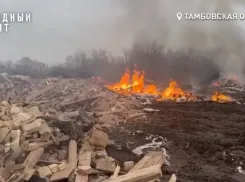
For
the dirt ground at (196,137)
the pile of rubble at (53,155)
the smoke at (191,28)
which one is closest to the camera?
the pile of rubble at (53,155)

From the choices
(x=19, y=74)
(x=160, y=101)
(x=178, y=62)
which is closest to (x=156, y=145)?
(x=160, y=101)

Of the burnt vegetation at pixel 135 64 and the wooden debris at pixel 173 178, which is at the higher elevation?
the burnt vegetation at pixel 135 64

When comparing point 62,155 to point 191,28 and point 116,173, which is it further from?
point 191,28

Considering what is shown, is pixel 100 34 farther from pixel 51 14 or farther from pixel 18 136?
pixel 18 136

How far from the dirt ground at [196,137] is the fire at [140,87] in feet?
0.86

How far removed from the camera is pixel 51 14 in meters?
4.74

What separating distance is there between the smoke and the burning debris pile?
66 centimetres

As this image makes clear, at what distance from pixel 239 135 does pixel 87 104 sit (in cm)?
252

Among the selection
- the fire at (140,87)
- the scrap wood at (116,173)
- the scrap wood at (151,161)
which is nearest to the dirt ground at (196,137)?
the scrap wood at (151,161)

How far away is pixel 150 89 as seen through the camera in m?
5.43

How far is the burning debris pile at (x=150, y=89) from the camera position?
5.21 metres

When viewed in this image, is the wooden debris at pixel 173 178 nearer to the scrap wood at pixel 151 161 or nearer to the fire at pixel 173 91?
the scrap wood at pixel 151 161

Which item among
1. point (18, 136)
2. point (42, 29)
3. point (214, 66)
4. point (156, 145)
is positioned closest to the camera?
A: point (18, 136)

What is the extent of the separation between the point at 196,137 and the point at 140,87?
1.44 m
